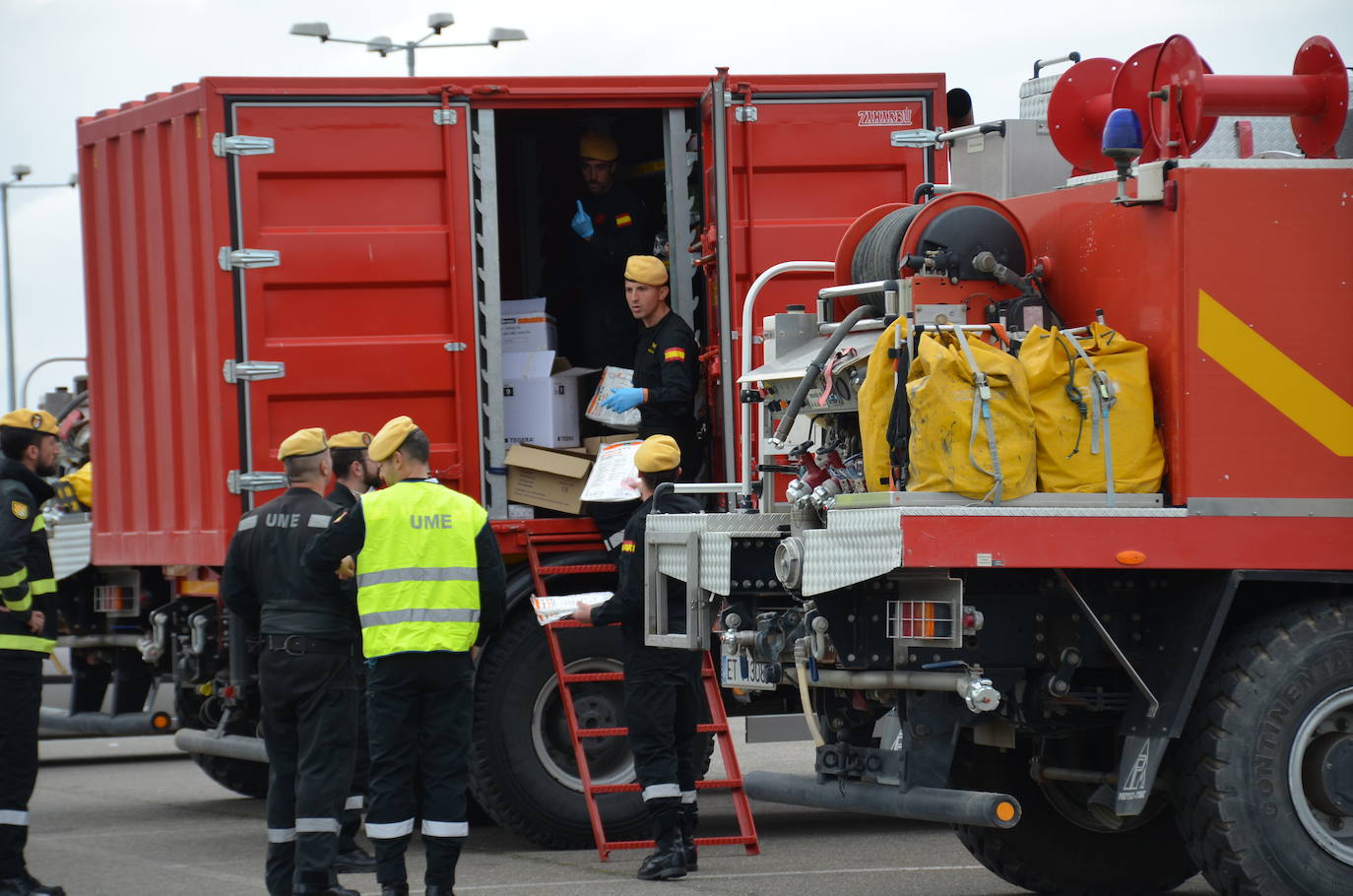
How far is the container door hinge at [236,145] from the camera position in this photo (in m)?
9.20

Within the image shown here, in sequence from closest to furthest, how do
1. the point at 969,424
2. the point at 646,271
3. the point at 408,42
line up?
the point at 969,424 < the point at 646,271 < the point at 408,42

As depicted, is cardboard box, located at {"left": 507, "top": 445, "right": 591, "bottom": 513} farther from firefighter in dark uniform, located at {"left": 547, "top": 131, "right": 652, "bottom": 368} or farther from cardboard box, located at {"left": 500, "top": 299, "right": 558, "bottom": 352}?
firefighter in dark uniform, located at {"left": 547, "top": 131, "right": 652, "bottom": 368}

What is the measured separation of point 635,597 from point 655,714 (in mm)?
511

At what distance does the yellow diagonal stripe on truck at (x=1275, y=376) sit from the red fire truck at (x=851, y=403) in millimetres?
14

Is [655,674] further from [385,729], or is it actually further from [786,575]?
[786,575]

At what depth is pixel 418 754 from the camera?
760 cm

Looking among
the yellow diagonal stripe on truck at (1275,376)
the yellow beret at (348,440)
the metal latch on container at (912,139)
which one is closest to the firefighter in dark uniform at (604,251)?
the metal latch on container at (912,139)

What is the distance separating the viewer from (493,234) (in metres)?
9.52

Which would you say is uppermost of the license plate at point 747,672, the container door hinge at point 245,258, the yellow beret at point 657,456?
the container door hinge at point 245,258

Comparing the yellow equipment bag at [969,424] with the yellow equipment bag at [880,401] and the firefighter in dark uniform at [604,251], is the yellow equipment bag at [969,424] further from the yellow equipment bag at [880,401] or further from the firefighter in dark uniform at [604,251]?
the firefighter in dark uniform at [604,251]

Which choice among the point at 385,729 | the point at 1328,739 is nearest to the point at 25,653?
the point at 385,729

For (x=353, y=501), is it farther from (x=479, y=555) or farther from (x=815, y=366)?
(x=815, y=366)

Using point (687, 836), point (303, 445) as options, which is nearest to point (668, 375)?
point (303, 445)

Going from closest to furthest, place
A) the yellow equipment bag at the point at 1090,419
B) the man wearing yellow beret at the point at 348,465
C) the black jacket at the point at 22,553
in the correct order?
the yellow equipment bag at the point at 1090,419 < the black jacket at the point at 22,553 < the man wearing yellow beret at the point at 348,465
